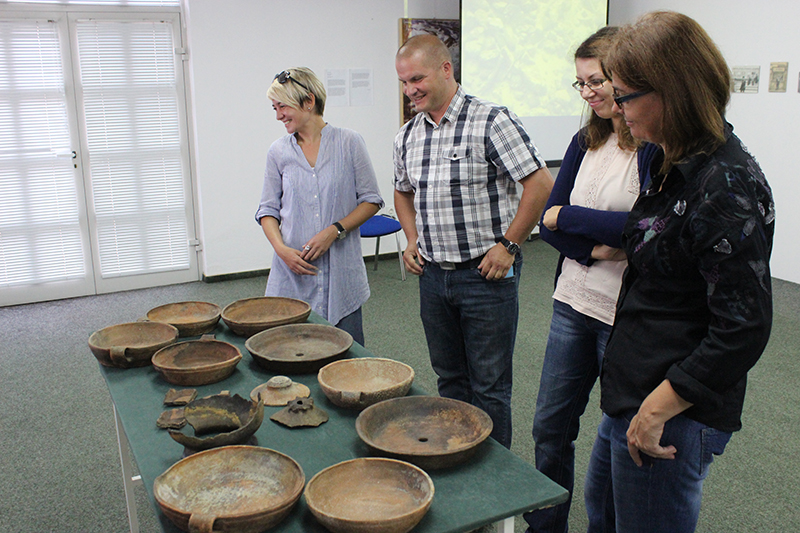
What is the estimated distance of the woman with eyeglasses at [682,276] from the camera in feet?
3.33

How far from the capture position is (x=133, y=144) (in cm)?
480

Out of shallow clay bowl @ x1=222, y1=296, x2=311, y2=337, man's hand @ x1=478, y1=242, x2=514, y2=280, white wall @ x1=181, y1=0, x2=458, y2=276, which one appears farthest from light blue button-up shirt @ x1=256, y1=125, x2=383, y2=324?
white wall @ x1=181, y1=0, x2=458, y2=276

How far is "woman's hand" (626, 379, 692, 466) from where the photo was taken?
3.57 ft

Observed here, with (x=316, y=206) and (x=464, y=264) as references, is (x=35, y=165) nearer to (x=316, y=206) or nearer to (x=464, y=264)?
(x=316, y=206)

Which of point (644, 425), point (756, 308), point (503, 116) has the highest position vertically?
point (503, 116)

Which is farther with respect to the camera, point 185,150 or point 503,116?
point 185,150

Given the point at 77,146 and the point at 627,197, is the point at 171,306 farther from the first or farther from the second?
the point at 77,146

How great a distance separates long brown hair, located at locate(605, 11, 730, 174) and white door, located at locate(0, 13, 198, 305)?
4.40m

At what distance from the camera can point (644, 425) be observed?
3.67ft

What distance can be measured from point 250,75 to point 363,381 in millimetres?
3972

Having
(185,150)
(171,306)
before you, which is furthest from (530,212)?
(185,150)

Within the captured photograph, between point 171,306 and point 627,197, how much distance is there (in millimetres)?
1395

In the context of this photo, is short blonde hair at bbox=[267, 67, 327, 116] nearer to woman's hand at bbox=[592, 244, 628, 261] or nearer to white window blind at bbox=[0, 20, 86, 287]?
woman's hand at bbox=[592, 244, 628, 261]

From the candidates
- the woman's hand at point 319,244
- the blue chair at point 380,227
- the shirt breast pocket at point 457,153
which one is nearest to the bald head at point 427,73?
the shirt breast pocket at point 457,153
